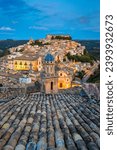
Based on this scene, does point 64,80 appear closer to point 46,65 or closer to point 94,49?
point 46,65

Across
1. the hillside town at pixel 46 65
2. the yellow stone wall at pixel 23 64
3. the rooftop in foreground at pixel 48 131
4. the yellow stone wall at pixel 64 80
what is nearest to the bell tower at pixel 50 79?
the hillside town at pixel 46 65

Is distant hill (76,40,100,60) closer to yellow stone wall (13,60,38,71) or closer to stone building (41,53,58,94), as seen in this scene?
yellow stone wall (13,60,38,71)

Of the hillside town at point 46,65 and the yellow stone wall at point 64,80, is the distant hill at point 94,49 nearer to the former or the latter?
the hillside town at point 46,65

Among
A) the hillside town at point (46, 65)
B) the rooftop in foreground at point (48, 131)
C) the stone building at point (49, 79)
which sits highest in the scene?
the hillside town at point (46, 65)

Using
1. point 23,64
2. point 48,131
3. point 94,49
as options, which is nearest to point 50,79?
point 48,131

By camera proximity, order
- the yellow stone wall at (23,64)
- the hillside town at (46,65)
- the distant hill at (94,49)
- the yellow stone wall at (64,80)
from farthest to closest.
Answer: the distant hill at (94,49) < the yellow stone wall at (23,64) < the yellow stone wall at (64,80) < the hillside town at (46,65)

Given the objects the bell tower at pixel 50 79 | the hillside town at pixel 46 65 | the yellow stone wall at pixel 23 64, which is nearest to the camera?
the bell tower at pixel 50 79

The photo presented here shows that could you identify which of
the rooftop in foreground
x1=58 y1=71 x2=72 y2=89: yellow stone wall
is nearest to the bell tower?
the rooftop in foreground

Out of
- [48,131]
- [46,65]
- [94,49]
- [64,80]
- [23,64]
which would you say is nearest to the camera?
[48,131]

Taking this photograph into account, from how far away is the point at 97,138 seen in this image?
15.5 ft

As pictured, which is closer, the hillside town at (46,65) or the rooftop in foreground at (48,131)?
the rooftop in foreground at (48,131)

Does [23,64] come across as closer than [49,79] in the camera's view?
No

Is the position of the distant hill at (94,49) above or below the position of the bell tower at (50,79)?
above

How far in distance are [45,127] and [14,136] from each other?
0.91 metres
